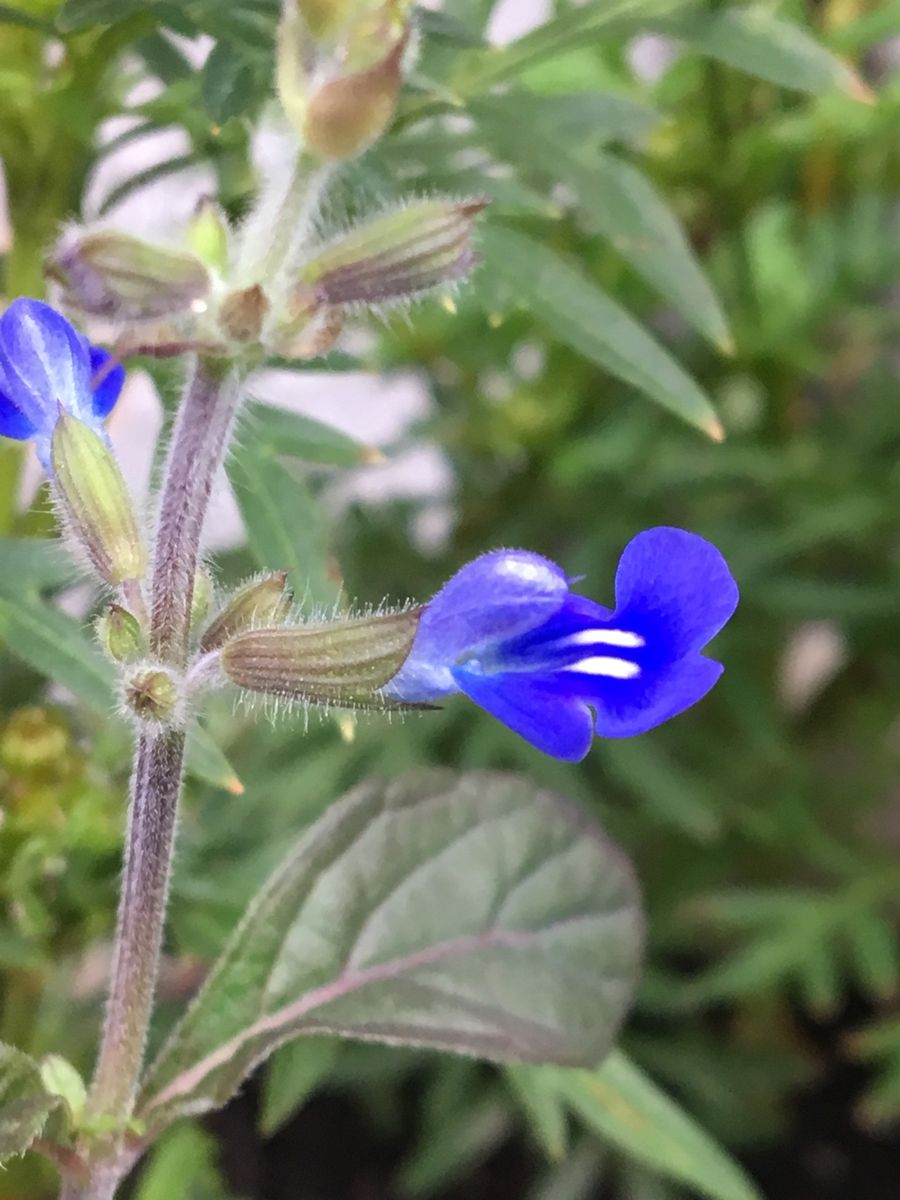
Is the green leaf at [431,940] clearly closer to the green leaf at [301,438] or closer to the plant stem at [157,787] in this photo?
the plant stem at [157,787]

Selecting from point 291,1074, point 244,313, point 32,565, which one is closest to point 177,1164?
point 291,1074

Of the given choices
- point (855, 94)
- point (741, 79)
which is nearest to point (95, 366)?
point (855, 94)

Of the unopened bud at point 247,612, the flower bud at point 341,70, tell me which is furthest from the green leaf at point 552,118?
the unopened bud at point 247,612

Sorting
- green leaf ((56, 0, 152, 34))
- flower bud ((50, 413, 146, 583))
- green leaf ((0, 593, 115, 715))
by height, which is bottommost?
green leaf ((0, 593, 115, 715))

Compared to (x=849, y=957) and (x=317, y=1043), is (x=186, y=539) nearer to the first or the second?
(x=317, y=1043)

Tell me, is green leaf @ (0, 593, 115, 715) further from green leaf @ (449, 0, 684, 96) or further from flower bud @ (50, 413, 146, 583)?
green leaf @ (449, 0, 684, 96)

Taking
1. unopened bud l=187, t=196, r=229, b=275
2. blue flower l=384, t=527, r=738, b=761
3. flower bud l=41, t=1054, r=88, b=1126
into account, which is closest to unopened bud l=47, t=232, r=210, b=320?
unopened bud l=187, t=196, r=229, b=275
